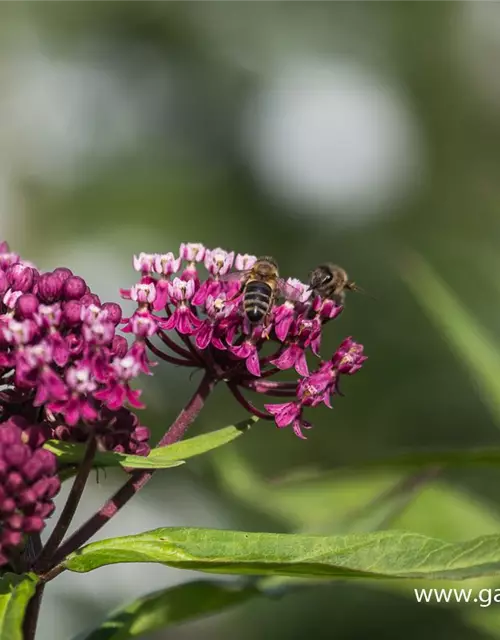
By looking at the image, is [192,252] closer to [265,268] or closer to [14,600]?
[265,268]

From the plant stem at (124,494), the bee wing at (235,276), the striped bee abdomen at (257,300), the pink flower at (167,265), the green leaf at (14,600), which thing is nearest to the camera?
the green leaf at (14,600)

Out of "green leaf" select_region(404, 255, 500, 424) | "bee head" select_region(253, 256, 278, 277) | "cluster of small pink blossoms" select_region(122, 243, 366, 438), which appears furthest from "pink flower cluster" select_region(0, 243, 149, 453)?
"green leaf" select_region(404, 255, 500, 424)

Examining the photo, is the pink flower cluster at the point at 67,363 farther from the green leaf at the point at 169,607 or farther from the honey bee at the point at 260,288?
the green leaf at the point at 169,607

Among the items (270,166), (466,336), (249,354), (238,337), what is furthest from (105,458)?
(270,166)

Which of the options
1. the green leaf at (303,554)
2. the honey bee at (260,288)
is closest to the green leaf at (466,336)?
the honey bee at (260,288)

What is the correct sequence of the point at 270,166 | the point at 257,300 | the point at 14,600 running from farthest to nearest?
the point at 270,166, the point at 257,300, the point at 14,600
